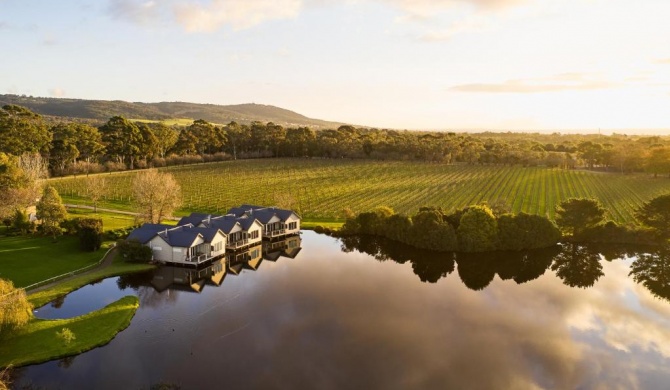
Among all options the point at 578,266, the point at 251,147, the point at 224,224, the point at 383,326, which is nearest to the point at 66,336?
the point at 383,326

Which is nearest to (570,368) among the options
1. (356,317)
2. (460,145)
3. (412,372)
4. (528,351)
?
(528,351)

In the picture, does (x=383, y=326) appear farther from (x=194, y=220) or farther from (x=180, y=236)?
(x=194, y=220)

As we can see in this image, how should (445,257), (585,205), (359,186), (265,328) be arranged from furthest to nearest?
(359,186)
(585,205)
(445,257)
(265,328)

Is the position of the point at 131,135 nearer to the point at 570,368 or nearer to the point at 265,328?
the point at 265,328

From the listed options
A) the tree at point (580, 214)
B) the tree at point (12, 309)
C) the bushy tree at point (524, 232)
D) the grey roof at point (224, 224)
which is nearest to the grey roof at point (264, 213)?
the grey roof at point (224, 224)

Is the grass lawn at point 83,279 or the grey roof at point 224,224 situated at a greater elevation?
the grey roof at point 224,224

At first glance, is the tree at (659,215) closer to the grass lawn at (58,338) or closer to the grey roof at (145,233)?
the grey roof at (145,233)
